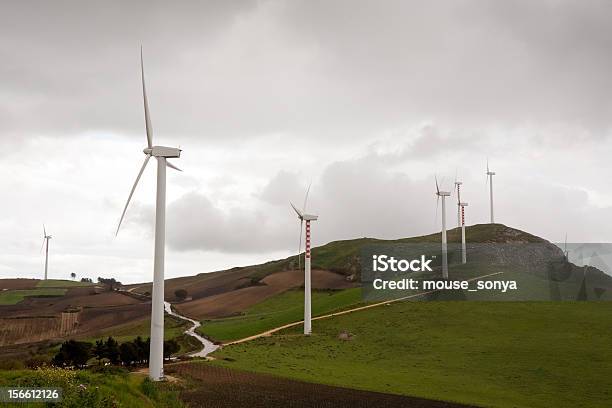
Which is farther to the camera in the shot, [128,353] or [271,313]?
[271,313]

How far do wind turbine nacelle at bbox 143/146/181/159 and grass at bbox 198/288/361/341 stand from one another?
45165 millimetres

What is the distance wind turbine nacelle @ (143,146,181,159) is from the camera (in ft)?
189

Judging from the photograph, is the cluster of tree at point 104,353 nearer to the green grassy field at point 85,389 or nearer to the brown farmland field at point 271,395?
the brown farmland field at point 271,395

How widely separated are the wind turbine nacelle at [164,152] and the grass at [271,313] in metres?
45.2

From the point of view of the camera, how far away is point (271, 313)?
4916 inches

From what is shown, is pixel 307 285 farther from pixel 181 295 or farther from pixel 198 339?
pixel 181 295

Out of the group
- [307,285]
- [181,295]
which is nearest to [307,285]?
[307,285]

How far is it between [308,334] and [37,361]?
38.0 metres

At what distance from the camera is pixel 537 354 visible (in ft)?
235

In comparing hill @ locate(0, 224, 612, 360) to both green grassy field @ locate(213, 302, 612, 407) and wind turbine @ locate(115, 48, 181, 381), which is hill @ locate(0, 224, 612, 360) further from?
wind turbine @ locate(115, 48, 181, 381)

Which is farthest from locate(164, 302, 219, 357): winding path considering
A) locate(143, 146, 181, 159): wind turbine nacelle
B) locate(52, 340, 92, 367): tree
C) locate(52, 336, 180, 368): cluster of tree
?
locate(143, 146, 181, 159): wind turbine nacelle

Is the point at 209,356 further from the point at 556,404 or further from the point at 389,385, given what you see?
the point at 556,404

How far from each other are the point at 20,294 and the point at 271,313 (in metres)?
97.6

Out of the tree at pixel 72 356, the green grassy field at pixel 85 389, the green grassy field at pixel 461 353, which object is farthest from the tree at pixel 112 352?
the green grassy field at pixel 85 389
